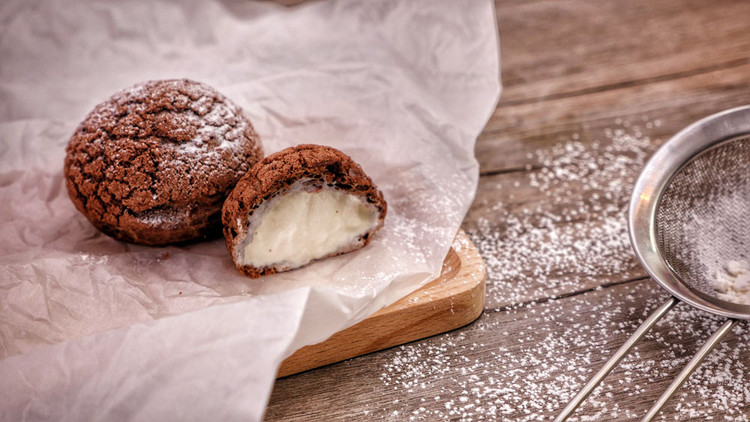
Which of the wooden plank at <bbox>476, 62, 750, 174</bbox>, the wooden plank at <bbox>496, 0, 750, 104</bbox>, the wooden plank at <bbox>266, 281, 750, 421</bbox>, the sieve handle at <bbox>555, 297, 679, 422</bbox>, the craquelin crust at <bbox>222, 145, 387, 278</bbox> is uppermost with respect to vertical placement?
the craquelin crust at <bbox>222, 145, 387, 278</bbox>

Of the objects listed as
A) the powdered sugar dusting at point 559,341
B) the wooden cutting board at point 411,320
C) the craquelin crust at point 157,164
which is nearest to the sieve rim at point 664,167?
the powdered sugar dusting at point 559,341

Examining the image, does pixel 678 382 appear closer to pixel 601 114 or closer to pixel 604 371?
pixel 604 371

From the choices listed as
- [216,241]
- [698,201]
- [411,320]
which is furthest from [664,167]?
[216,241]

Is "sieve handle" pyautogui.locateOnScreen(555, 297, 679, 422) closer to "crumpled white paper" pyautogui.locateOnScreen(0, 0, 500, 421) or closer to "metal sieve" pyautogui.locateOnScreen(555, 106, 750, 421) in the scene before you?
"metal sieve" pyautogui.locateOnScreen(555, 106, 750, 421)

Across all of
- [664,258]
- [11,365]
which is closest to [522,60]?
[664,258]

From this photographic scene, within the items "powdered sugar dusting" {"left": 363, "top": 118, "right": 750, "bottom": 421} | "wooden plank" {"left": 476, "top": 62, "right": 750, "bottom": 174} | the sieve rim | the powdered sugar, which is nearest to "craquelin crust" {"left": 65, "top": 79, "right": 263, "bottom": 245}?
"powdered sugar dusting" {"left": 363, "top": 118, "right": 750, "bottom": 421}

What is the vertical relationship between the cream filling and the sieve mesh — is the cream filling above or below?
above

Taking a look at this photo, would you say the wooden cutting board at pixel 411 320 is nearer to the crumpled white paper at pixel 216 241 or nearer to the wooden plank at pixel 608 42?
the crumpled white paper at pixel 216 241
